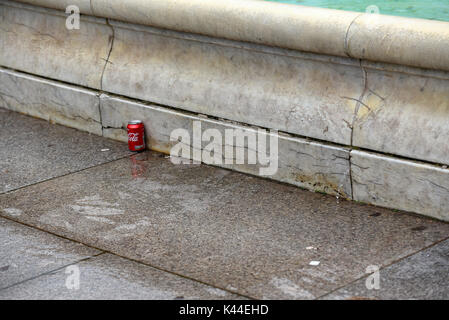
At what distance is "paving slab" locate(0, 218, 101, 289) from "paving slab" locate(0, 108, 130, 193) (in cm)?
85

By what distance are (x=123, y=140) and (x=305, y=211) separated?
6.92 ft

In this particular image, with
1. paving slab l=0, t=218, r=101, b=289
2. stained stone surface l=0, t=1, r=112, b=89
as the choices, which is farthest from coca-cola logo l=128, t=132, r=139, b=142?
paving slab l=0, t=218, r=101, b=289

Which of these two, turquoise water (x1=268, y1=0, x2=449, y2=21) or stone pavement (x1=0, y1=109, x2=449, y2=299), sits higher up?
turquoise water (x1=268, y1=0, x2=449, y2=21)

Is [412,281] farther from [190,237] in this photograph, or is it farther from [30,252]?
[30,252]

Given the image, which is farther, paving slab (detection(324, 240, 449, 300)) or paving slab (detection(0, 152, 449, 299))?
paving slab (detection(0, 152, 449, 299))

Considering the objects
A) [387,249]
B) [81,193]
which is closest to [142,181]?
[81,193]

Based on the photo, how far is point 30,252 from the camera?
202 inches

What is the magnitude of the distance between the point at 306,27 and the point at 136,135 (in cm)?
185

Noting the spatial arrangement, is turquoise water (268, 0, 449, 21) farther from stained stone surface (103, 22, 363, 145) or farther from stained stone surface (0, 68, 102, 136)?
stained stone surface (0, 68, 102, 136)

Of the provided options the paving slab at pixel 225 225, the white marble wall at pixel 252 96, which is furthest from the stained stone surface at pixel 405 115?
the paving slab at pixel 225 225

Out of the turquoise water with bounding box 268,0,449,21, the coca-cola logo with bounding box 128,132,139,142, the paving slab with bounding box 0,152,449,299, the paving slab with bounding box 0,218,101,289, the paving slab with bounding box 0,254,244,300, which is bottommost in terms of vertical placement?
the paving slab with bounding box 0,218,101,289

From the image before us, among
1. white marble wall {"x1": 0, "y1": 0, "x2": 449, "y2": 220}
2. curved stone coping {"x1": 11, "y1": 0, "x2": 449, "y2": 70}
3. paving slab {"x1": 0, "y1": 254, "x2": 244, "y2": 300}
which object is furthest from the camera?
white marble wall {"x1": 0, "y1": 0, "x2": 449, "y2": 220}

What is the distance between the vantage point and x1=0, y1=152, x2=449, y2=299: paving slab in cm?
475
